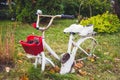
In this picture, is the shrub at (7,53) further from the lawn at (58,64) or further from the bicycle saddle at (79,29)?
the bicycle saddle at (79,29)

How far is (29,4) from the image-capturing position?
10.6 meters

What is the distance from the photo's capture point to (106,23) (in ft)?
33.0

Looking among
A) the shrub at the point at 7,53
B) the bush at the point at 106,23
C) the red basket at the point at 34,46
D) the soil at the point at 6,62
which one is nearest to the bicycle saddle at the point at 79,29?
the red basket at the point at 34,46

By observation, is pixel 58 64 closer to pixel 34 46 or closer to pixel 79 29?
pixel 79 29

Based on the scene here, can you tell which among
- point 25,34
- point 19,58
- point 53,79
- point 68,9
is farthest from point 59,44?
point 68,9

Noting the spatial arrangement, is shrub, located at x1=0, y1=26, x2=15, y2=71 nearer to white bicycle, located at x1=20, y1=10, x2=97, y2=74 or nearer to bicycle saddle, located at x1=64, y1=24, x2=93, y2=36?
white bicycle, located at x1=20, y1=10, x2=97, y2=74

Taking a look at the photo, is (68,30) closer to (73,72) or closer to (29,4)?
(73,72)

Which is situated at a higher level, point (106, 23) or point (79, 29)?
point (79, 29)

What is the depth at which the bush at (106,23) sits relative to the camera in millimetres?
9875

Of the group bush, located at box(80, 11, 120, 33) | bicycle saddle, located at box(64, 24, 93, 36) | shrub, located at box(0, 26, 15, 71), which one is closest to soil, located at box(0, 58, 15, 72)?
shrub, located at box(0, 26, 15, 71)

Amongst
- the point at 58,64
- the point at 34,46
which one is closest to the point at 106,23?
the point at 58,64

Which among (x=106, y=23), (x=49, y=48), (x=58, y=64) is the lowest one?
(x=58, y=64)

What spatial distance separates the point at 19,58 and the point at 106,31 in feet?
12.3

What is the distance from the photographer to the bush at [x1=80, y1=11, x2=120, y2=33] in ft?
32.4
